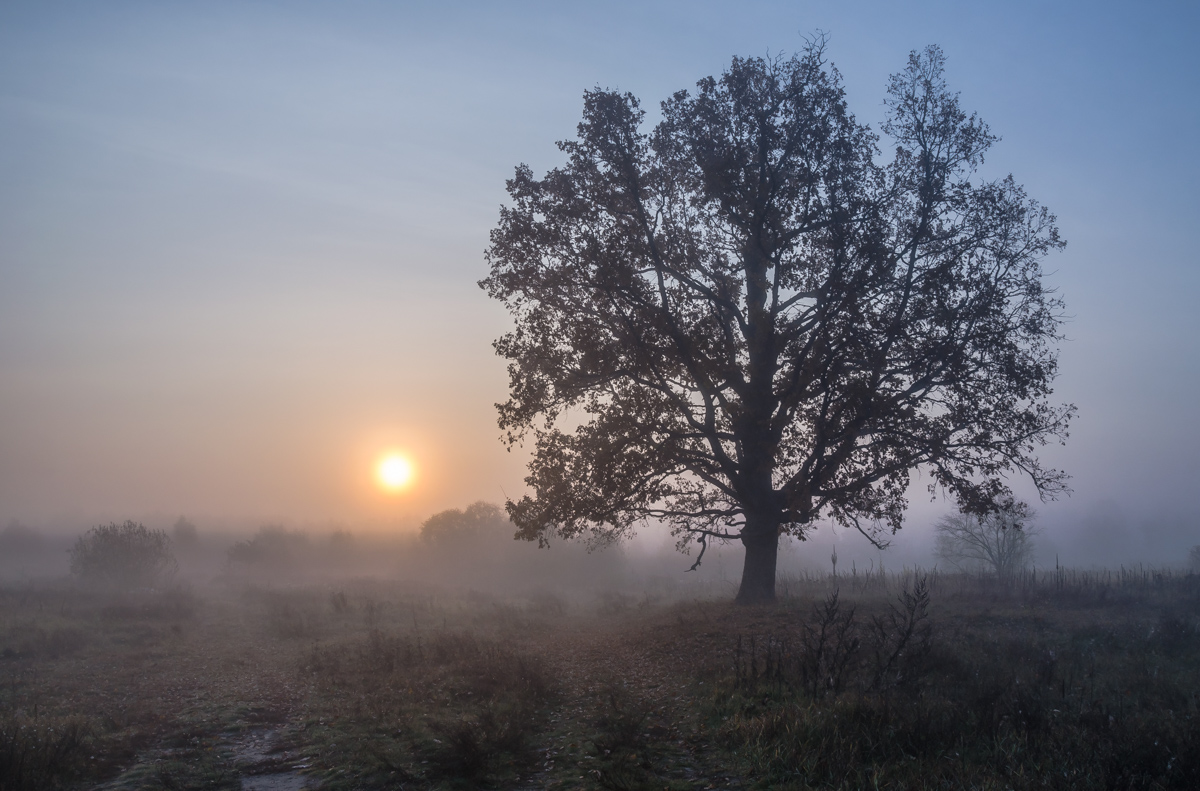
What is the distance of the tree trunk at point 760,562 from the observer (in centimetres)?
1803

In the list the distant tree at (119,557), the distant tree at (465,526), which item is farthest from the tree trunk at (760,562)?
the distant tree at (465,526)

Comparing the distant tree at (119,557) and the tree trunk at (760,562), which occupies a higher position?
the tree trunk at (760,562)

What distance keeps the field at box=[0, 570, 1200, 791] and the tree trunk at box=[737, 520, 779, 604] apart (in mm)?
644

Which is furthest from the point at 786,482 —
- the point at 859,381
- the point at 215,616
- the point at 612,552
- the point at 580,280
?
the point at 612,552

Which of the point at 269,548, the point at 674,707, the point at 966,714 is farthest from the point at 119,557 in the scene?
the point at 966,714

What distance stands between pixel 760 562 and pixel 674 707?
8896 mm

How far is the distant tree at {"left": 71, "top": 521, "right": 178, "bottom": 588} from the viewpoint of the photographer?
162 feet

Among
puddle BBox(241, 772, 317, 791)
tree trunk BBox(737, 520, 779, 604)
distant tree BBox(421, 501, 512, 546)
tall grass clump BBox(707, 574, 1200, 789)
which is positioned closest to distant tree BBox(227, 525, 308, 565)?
distant tree BBox(421, 501, 512, 546)

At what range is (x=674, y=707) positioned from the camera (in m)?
9.88

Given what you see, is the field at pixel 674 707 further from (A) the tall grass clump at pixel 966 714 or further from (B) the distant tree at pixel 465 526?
(B) the distant tree at pixel 465 526

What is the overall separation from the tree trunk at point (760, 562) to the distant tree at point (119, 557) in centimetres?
4947

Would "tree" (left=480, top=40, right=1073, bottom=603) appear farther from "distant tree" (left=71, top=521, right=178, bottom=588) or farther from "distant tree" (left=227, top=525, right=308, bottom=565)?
"distant tree" (left=227, top=525, right=308, bottom=565)

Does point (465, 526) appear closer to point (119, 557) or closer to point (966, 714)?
point (119, 557)

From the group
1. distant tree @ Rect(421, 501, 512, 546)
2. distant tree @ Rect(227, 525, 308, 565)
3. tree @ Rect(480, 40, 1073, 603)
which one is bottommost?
distant tree @ Rect(227, 525, 308, 565)
